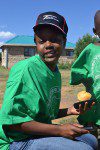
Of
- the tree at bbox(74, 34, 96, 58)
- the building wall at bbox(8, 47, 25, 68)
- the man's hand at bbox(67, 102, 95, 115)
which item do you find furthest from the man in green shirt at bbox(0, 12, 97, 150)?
the building wall at bbox(8, 47, 25, 68)

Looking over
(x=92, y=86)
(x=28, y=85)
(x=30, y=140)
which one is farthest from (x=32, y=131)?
(x=92, y=86)

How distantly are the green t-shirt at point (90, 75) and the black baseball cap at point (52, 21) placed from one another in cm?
122

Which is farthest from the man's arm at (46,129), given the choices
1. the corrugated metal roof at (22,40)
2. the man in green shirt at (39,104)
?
the corrugated metal roof at (22,40)

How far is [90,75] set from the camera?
4.04m

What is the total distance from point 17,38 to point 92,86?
41.7 m

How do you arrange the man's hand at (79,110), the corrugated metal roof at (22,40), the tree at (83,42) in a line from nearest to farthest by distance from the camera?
the man's hand at (79,110) → the tree at (83,42) → the corrugated metal roof at (22,40)

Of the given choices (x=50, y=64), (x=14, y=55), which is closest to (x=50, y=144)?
(x=50, y=64)

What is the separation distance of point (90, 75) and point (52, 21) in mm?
1407

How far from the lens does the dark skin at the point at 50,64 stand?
2.51m

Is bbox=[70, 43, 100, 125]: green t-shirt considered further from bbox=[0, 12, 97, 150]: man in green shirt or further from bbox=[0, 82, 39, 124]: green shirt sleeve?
bbox=[0, 82, 39, 124]: green shirt sleeve

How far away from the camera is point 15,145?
8.37ft

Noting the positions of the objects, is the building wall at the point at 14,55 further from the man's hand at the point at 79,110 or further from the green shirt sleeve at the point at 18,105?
the green shirt sleeve at the point at 18,105

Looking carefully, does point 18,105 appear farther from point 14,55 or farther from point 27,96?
point 14,55

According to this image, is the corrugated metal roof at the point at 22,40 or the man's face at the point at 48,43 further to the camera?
the corrugated metal roof at the point at 22,40
